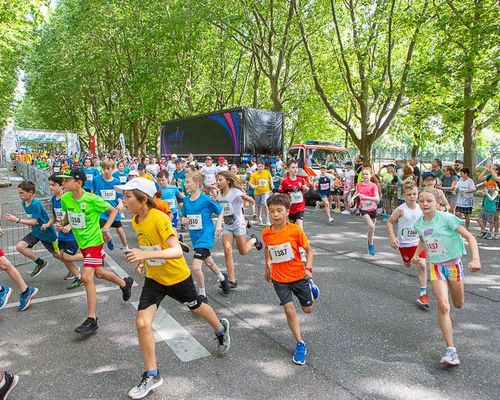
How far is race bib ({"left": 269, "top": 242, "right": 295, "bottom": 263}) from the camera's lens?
3727 millimetres

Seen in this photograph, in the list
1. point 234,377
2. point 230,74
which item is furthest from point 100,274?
point 230,74

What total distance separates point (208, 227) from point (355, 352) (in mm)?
2322

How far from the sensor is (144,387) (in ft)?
10.4

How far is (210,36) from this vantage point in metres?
27.0

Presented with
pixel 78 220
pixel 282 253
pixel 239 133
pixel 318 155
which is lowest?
pixel 282 253

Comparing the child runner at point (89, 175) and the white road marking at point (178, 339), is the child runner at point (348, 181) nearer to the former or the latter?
the child runner at point (89, 175)

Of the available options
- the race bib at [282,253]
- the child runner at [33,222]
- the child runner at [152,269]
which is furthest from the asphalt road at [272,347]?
the race bib at [282,253]

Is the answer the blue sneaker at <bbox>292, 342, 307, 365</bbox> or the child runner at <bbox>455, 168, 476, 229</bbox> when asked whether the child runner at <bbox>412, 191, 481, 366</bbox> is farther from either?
the child runner at <bbox>455, 168, 476, 229</bbox>

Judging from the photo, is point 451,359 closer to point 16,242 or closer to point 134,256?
point 134,256

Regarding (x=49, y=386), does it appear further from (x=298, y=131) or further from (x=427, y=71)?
(x=298, y=131)

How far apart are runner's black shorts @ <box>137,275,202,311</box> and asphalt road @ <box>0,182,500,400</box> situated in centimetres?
65

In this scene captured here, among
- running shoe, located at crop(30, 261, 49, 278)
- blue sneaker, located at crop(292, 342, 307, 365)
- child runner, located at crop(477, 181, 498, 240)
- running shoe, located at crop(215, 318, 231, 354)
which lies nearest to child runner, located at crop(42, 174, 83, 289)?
running shoe, located at crop(30, 261, 49, 278)

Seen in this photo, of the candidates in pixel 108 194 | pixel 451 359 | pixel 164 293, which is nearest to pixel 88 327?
pixel 164 293

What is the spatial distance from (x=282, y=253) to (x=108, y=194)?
6431 millimetres
